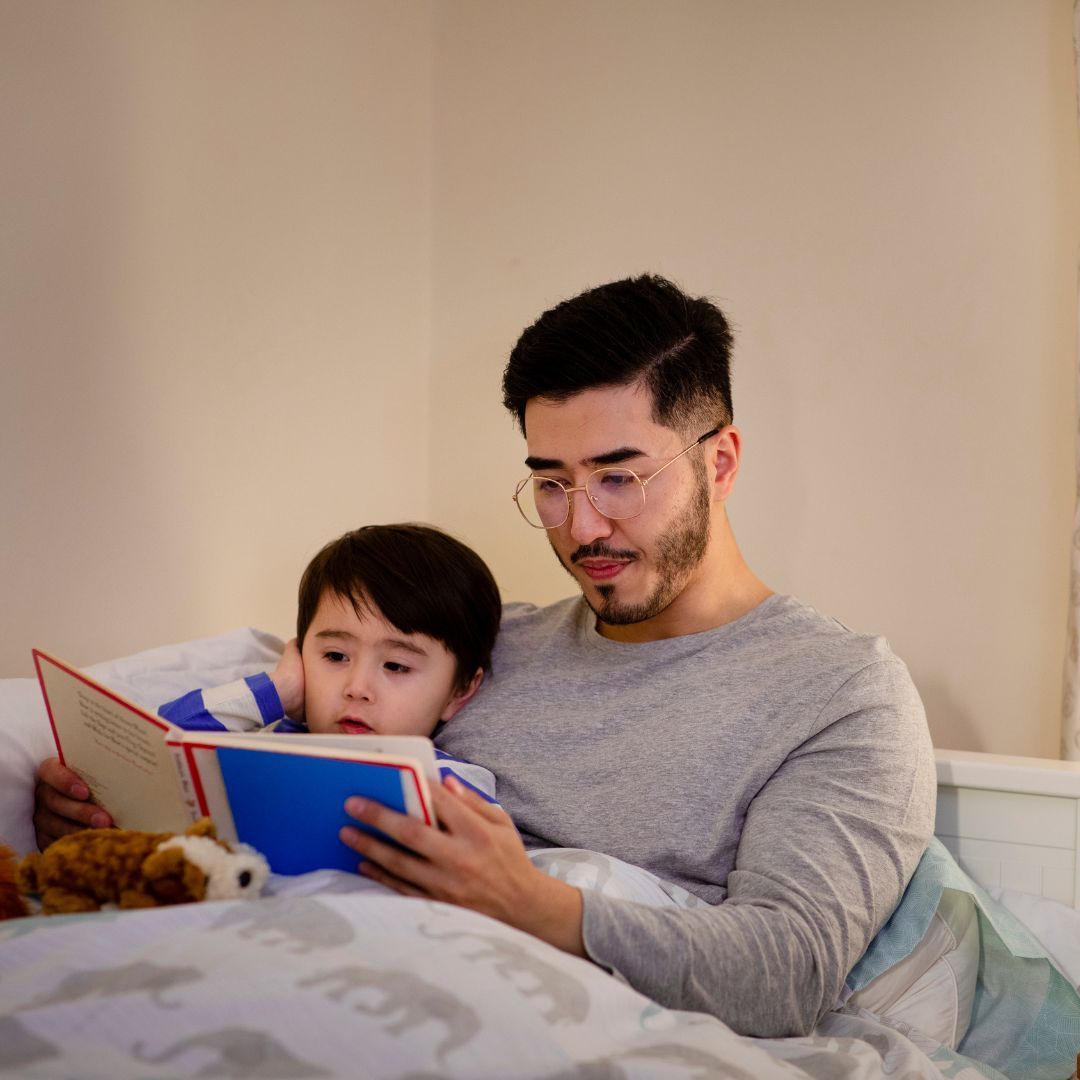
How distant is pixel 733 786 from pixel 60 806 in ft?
2.52

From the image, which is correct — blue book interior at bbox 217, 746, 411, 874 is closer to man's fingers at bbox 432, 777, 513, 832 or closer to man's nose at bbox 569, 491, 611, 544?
man's fingers at bbox 432, 777, 513, 832

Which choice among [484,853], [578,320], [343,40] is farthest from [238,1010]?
[343,40]

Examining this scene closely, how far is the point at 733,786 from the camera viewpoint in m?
1.32

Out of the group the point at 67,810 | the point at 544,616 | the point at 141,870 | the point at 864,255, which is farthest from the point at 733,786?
the point at 864,255

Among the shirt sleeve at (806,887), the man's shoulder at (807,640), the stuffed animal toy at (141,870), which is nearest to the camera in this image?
the stuffed animal toy at (141,870)

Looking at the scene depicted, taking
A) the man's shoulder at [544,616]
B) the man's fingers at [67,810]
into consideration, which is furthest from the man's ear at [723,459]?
the man's fingers at [67,810]

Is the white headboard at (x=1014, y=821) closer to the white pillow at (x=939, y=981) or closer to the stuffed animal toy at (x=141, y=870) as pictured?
the white pillow at (x=939, y=981)

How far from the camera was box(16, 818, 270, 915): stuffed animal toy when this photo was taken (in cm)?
96

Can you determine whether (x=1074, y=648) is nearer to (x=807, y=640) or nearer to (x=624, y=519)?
(x=807, y=640)

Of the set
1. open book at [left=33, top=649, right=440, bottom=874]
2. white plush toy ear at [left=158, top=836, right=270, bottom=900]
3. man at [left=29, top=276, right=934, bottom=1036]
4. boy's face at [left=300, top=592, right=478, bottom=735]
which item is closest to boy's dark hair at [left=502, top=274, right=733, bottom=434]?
man at [left=29, top=276, right=934, bottom=1036]

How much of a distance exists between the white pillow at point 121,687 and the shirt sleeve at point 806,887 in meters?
0.70

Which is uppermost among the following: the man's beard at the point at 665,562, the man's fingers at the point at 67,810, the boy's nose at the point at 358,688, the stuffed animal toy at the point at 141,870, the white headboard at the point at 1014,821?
the man's beard at the point at 665,562

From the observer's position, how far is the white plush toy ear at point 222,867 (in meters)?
0.96

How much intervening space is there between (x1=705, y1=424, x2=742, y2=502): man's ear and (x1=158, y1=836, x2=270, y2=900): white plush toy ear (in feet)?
2.76
